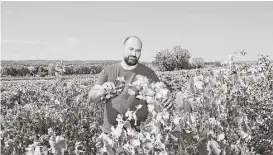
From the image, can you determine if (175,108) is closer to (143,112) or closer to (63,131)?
(143,112)

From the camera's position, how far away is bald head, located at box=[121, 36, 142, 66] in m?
3.16

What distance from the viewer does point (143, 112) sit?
3.21 metres

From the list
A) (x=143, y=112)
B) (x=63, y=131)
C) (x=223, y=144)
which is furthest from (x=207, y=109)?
(x=63, y=131)

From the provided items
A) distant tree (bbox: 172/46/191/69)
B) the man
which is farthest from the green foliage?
the man

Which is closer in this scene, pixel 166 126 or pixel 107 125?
pixel 166 126

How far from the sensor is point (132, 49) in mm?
3180

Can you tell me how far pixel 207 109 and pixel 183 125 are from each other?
0.22m

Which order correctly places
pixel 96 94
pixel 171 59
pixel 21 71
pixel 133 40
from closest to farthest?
pixel 96 94 < pixel 133 40 < pixel 21 71 < pixel 171 59

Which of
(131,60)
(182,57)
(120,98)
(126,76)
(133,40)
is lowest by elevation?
(120,98)

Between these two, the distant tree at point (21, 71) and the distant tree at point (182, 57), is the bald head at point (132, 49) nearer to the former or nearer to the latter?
the distant tree at point (21, 71)

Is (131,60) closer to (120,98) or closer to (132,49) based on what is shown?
(132,49)

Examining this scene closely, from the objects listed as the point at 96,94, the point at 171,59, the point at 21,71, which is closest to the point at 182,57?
the point at 171,59

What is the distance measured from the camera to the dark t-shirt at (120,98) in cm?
323

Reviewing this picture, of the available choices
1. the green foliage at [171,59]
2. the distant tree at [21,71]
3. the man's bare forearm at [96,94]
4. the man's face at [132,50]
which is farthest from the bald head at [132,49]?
the green foliage at [171,59]
